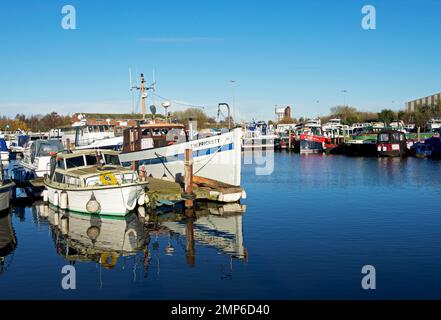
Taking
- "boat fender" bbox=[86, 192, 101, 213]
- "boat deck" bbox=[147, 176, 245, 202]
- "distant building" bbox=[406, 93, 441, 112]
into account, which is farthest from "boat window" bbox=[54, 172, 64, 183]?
"distant building" bbox=[406, 93, 441, 112]

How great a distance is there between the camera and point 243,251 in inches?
794

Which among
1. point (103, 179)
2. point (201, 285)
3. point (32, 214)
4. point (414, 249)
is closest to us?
point (201, 285)

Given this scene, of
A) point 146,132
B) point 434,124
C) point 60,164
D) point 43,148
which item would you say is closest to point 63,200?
point 60,164

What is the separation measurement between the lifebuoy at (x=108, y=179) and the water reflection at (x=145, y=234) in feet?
6.36

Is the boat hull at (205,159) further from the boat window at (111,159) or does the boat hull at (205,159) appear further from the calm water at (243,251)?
the boat window at (111,159)

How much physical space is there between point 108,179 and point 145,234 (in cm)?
437

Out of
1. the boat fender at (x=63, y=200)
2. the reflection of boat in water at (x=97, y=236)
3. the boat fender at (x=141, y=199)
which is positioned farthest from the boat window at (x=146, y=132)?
the boat fender at (x=63, y=200)

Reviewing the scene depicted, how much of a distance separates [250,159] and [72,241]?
5847 centimetres

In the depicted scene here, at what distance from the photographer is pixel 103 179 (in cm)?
2606

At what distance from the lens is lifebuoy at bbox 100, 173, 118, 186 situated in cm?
2595

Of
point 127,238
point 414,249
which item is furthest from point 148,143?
point 414,249

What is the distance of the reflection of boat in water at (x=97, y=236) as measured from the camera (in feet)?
65.7

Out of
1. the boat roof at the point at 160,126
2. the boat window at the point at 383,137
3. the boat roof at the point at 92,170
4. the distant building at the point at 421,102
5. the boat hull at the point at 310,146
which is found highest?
the distant building at the point at 421,102
